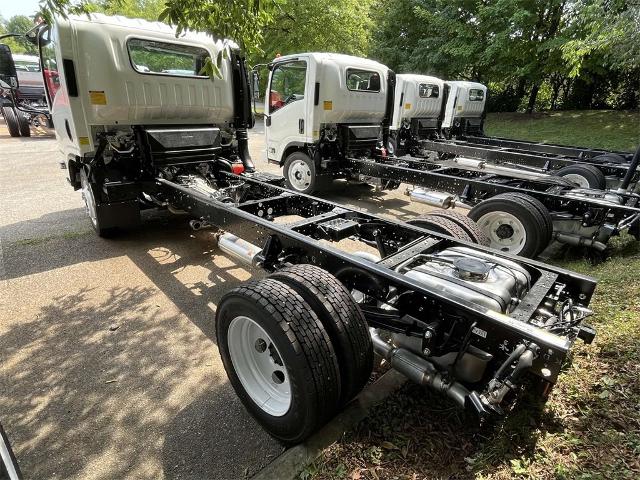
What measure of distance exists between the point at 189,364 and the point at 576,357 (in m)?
2.73

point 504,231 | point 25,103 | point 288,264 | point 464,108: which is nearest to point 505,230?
point 504,231

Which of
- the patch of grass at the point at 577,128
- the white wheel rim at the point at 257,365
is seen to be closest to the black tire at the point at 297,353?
the white wheel rim at the point at 257,365

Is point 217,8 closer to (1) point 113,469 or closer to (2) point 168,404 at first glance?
(2) point 168,404

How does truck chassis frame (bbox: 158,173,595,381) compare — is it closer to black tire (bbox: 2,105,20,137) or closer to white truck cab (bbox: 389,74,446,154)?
white truck cab (bbox: 389,74,446,154)

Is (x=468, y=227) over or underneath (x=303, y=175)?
over

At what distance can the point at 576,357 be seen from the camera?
2.60 m

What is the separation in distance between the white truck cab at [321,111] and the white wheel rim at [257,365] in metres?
5.51

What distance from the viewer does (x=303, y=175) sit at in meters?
7.95

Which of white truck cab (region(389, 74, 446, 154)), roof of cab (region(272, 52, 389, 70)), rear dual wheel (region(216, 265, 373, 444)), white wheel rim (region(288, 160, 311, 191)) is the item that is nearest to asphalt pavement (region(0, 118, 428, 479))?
rear dual wheel (region(216, 265, 373, 444))

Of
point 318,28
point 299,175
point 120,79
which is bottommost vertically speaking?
point 299,175

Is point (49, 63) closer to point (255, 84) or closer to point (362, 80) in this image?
point (255, 84)

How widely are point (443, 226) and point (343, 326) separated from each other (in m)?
1.69

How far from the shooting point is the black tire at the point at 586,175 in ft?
23.3

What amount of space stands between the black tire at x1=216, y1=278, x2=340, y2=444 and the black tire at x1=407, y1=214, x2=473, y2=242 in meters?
1.72
